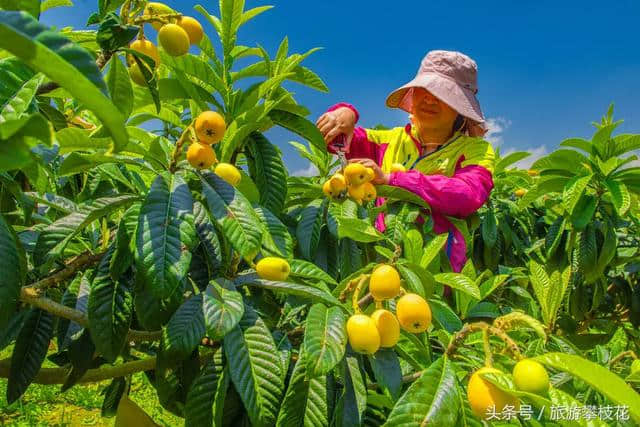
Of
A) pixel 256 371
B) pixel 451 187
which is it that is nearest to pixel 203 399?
pixel 256 371

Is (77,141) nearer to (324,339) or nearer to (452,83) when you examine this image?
(324,339)

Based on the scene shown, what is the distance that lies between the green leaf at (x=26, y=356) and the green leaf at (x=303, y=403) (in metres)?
0.54

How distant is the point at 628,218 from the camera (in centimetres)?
272

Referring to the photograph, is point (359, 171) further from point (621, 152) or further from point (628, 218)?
point (628, 218)

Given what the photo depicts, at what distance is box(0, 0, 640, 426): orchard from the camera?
2.14 feet

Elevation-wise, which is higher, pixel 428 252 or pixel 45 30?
pixel 45 30

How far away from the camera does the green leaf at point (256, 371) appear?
77 centimetres

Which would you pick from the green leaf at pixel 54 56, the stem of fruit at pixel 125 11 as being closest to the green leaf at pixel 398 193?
the stem of fruit at pixel 125 11

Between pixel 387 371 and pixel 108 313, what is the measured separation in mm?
495

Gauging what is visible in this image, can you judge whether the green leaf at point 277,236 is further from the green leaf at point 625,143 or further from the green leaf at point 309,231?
the green leaf at point 625,143

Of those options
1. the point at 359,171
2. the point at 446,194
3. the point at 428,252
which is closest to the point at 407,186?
the point at 446,194

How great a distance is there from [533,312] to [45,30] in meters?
2.04

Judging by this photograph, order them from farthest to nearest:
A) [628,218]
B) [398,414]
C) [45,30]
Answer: [628,218]
[398,414]
[45,30]

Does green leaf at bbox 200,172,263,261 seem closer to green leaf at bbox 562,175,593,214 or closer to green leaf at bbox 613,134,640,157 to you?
green leaf at bbox 562,175,593,214
